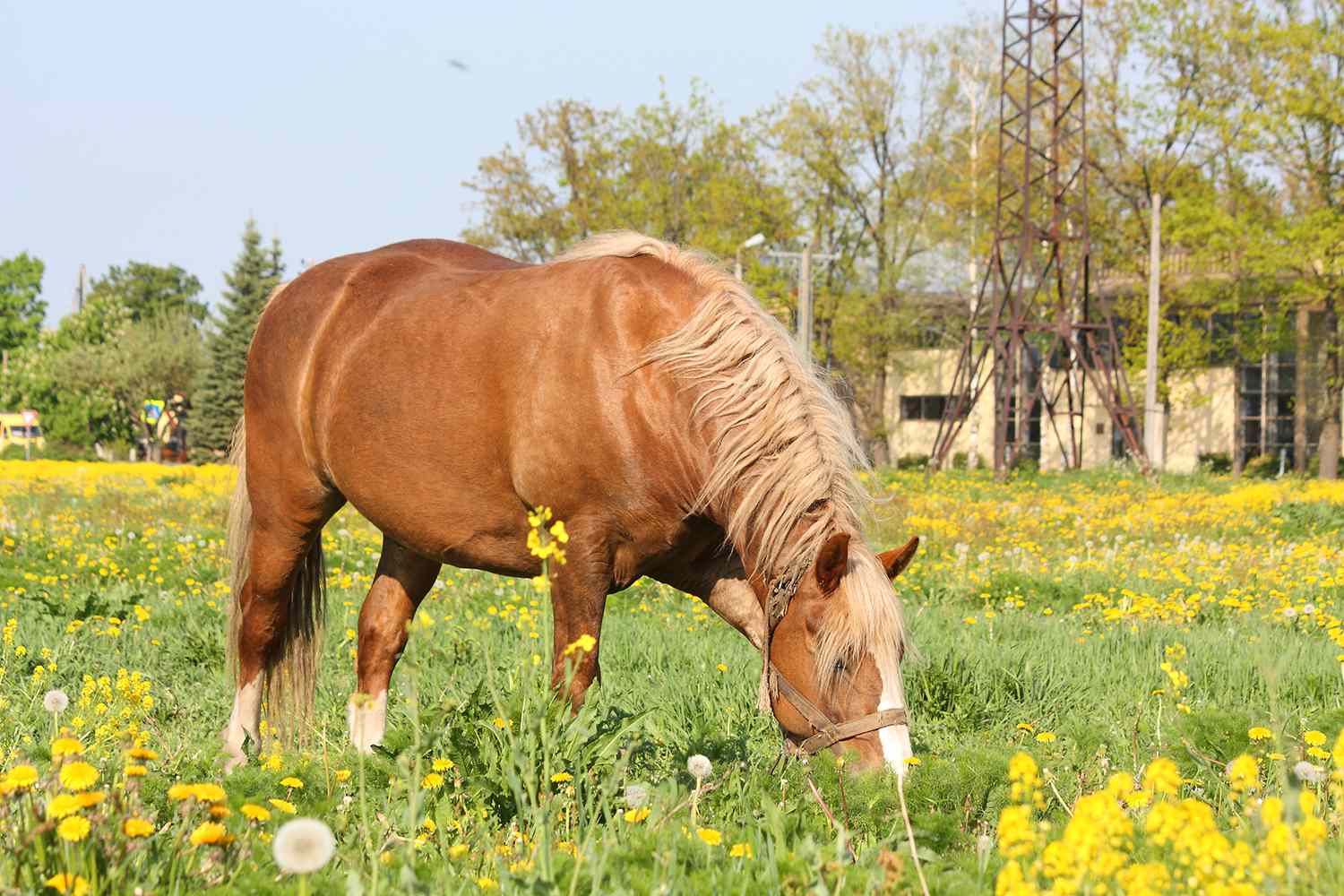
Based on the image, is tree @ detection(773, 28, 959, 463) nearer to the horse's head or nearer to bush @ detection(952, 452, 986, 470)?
bush @ detection(952, 452, 986, 470)

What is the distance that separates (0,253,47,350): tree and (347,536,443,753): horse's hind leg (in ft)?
269

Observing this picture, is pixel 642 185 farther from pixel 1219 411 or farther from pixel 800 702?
pixel 800 702

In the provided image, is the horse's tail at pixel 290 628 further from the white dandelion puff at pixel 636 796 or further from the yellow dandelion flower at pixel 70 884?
the yellow dandelion flower at pixel 70 884

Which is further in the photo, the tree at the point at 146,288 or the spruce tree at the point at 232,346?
the tree at the point at 146,288

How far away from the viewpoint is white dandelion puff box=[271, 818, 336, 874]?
5.99ft

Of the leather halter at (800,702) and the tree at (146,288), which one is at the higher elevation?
the tree at (146,288)

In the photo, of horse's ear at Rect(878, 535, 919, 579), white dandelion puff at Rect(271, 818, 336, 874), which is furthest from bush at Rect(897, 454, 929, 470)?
white dandelion puff at Rect(271, 818, 336, 874)

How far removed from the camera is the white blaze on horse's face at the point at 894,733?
3.33 m

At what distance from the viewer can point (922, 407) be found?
156 feet

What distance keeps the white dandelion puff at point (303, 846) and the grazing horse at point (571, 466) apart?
1.20 m

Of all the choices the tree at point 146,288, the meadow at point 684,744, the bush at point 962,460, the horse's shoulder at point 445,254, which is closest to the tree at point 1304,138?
the bush at point 962,460

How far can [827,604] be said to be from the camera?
357cm

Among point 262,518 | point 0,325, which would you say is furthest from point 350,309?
point 0,325

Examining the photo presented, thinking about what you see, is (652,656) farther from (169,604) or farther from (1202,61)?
(1202,61)
